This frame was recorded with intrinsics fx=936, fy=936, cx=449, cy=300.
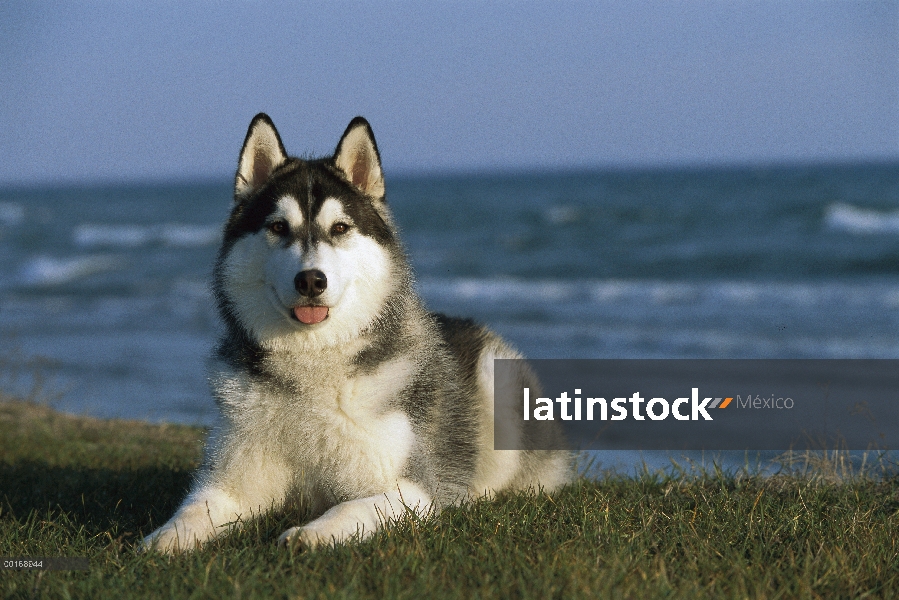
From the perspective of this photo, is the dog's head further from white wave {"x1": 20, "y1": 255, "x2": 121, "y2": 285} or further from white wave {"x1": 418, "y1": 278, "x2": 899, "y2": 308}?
white wave {"x1": 20, "y1": 255, "x2": 121, "y2": 285}

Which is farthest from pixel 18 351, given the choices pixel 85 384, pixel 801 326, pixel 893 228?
pixel 893 228

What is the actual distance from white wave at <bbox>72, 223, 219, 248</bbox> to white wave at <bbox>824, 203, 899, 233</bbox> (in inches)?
794

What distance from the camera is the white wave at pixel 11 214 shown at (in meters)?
43.2

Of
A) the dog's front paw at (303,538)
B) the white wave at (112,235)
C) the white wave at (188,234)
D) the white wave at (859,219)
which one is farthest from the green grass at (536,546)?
the white wave at (112,235)

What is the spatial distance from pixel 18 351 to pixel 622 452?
6504 millimetres

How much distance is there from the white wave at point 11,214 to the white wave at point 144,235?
15.2 ft

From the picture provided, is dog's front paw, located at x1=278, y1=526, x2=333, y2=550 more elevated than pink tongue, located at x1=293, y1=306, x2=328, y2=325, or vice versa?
pink tongue, located at x1=293, y1=306, x2=328, y2=325

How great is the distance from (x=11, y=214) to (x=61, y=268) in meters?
26.5

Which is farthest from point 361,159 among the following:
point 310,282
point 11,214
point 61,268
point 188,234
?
point 11,214

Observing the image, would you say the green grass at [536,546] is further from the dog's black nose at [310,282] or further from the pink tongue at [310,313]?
the dog's black nose at [310,282]

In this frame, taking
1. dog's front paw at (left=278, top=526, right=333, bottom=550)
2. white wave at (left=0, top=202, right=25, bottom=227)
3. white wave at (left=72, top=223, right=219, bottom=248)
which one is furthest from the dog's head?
white wave at (left=0, top=202, right=25, bottom=227)

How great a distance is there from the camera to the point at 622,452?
7871 millimetres

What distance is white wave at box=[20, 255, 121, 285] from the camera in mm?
23875

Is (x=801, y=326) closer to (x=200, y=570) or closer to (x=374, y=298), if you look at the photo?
(x=374, y=298)
